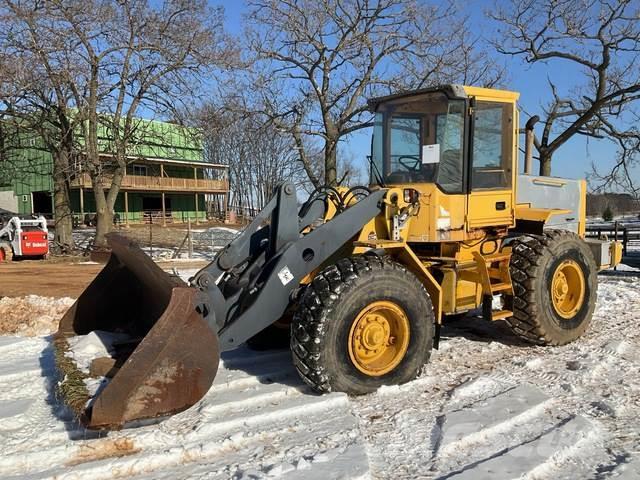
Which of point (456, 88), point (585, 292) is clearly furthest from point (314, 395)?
point (585, 292)

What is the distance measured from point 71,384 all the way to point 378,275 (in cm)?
243

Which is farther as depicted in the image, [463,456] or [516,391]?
[516,391]

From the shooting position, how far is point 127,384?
3.62 meters

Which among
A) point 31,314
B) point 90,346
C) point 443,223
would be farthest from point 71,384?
point 31,314

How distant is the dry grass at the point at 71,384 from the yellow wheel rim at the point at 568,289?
189 inches

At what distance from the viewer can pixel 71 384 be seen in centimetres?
420

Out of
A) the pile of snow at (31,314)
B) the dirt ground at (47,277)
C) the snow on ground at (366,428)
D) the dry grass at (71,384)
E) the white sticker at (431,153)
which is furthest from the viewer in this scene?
the dirt ground at (47,277)

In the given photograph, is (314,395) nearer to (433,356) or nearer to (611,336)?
(433,356)

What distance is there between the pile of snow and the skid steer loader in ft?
6.90

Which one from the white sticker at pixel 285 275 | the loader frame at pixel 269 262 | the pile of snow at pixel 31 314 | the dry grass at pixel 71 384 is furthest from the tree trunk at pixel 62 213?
the white sticker at pixel 285 275

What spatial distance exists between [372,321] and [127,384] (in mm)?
2036

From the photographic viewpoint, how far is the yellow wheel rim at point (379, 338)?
187 inches

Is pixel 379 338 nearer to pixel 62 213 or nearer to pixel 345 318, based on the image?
pixel 345 318

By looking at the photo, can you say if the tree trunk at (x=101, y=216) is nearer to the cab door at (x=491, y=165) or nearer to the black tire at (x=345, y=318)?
the cab door at (x=491, y=165)
